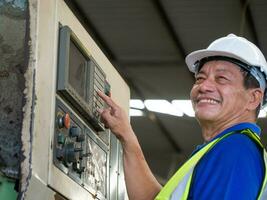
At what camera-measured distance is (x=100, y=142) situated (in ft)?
8.54

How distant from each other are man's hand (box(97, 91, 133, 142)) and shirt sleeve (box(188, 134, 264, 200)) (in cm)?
45

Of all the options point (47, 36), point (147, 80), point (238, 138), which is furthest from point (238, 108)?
point (147, 80)

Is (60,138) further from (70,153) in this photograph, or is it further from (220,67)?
(220,67)

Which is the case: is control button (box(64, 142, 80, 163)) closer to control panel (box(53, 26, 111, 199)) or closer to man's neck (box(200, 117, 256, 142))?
control panel (box(53, 26, 111, 199))

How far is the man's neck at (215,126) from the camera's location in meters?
2.36

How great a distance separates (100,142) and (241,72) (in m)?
0.56

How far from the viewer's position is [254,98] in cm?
240

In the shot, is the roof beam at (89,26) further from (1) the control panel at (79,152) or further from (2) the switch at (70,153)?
(2) the switch at (70,153)

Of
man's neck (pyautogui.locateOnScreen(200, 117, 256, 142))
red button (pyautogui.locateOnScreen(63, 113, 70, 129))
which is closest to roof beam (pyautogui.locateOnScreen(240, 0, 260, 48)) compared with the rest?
man's neck (pyautogui.locateOnScreen(200, 117, 256, 142))

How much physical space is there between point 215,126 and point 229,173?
36 centimetres

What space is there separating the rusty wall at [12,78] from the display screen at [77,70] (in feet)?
0.65

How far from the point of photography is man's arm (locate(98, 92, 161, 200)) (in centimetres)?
250

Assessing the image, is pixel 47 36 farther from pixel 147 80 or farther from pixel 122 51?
pixel 147 80

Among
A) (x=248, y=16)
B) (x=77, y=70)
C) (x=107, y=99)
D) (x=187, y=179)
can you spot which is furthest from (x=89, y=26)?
(x=187, y=179)
